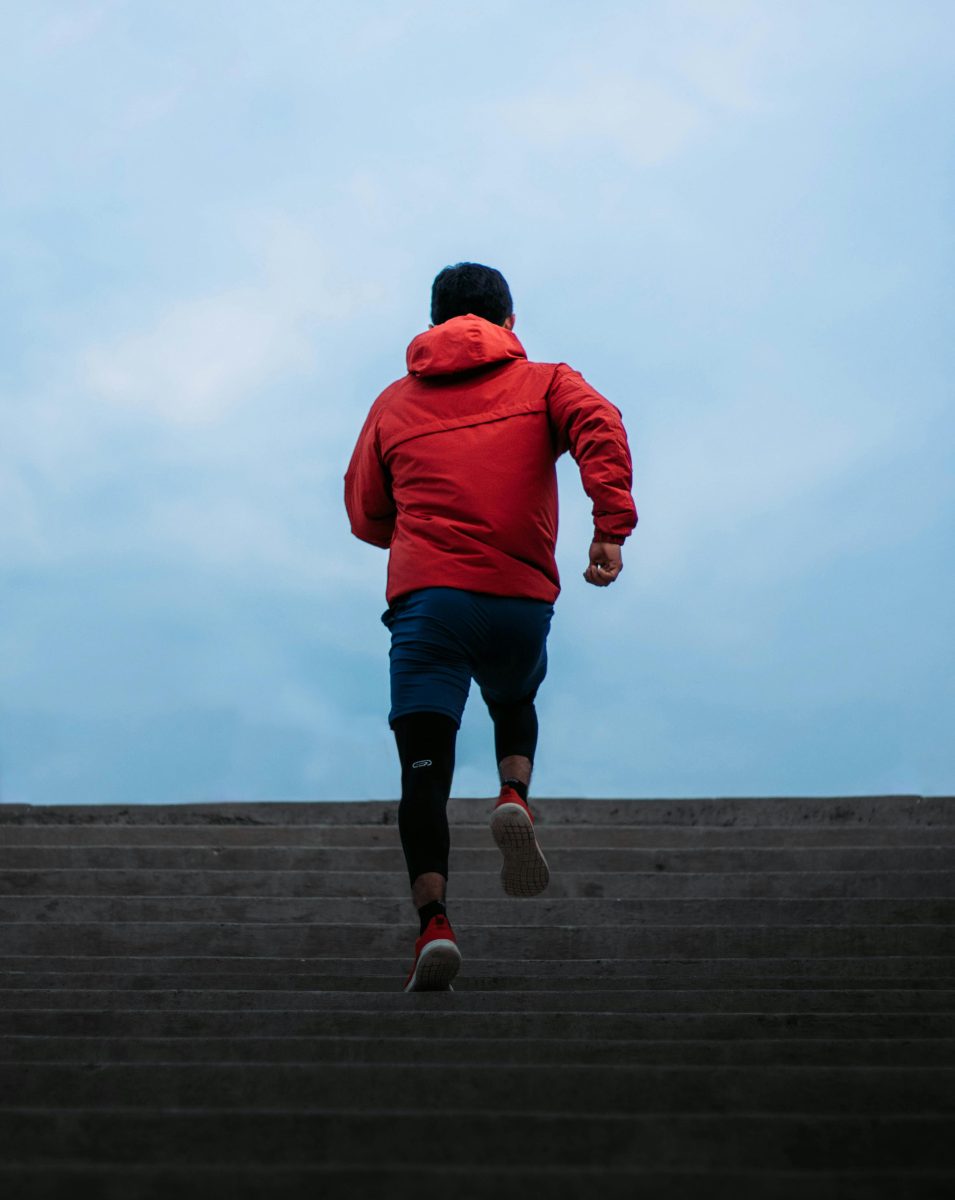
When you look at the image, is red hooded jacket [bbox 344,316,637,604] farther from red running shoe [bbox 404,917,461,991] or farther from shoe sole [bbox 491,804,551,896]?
red running shoe [bbox 404,917,461,991]

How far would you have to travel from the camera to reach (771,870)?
16.5 ft

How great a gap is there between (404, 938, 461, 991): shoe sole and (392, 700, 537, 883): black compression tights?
0.68 feet

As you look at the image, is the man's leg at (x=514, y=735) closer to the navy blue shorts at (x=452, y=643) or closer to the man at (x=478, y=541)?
the man at (x=478, y=541)

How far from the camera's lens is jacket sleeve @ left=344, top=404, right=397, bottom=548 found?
3965 millimetres

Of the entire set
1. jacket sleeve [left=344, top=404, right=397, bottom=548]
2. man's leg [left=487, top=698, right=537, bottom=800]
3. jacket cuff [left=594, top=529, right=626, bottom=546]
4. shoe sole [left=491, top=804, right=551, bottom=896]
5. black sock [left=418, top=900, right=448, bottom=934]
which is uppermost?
jacket sleeve [left=344, top=404, right=397, bottom=548]

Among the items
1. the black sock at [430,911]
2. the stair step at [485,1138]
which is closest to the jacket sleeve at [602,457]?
the black sock at [430,911]

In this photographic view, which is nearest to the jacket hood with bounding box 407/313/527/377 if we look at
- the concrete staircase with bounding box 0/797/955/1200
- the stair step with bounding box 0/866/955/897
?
the concrete staircase with bounding box 0/797/955/1200

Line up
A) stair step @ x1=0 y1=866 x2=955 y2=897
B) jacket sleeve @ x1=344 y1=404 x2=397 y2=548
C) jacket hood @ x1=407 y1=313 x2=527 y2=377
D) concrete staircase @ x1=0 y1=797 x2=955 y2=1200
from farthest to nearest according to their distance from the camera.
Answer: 1. stair step @ x1=0 y1=866 x2=955 y2=897
2. jacket sleeve @ x1=344 y1=404 x2=397 y2=548
3. jacket hood @ x1=407 y1=313 x2=527 y2=377
4. concrete staircase @ x1=0 y1=797 x2=955 y2=1200

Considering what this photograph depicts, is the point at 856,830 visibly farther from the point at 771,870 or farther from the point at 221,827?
the point at 221,827

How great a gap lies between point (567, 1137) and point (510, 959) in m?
1.99

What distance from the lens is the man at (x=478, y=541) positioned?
11.8 ft

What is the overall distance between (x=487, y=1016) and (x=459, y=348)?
65.9 inches

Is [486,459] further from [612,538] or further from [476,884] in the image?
[476,884]

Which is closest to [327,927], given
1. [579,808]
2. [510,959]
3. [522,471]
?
[510,959]
